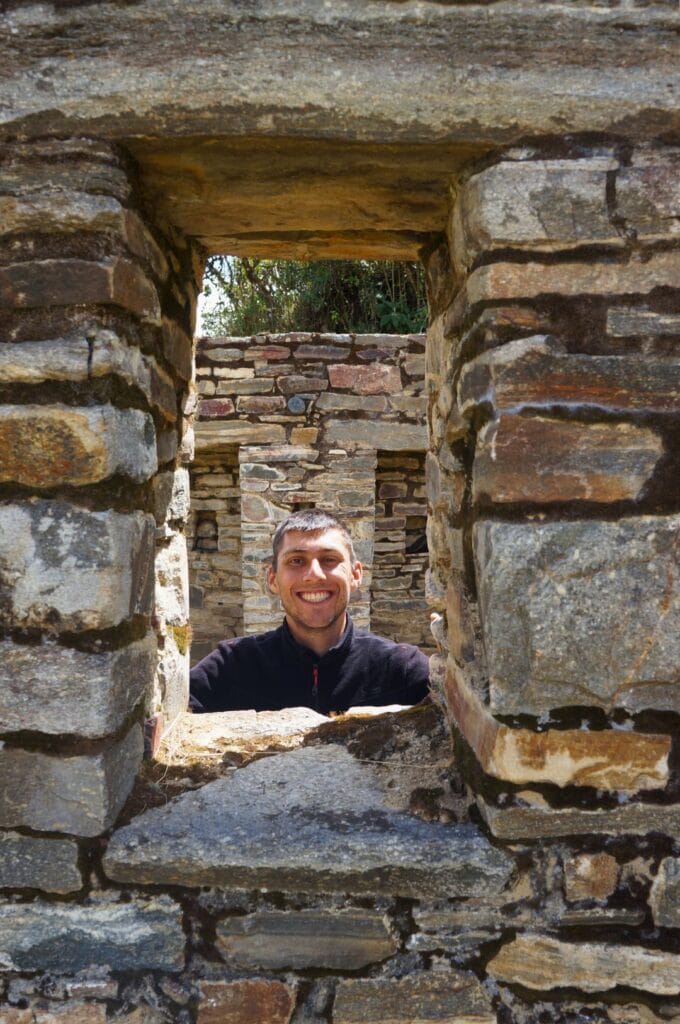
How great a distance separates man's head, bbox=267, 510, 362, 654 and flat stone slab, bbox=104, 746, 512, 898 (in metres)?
1.66

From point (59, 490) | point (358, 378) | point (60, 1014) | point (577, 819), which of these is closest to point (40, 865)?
point (60, 1014)

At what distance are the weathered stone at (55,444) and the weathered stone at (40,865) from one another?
70 cm

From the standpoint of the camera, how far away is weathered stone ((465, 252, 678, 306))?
4.30ft

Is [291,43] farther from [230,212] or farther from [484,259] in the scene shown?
[484,259]

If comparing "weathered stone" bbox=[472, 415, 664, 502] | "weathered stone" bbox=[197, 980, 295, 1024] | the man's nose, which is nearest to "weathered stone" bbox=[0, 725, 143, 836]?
"weathered stone" bbox=[197, 980, 295, 1024]

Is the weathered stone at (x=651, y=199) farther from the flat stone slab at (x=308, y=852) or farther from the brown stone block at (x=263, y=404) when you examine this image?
the brown stone block at (x=263, y=404)

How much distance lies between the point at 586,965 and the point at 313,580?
76.2 inches

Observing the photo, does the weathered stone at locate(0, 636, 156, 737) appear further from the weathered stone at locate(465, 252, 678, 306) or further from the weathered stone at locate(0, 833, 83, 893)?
the weathered stone at locate(465, 252, 678, 306)

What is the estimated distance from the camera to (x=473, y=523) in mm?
1438

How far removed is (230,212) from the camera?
165 cm

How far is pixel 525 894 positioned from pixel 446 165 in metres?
1.44

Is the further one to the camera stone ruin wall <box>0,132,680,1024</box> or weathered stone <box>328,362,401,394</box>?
weathered stone <box>328,362,401,394</box>

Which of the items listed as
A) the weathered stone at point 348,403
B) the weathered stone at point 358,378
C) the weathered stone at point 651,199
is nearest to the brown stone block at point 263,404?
the weathered stone at point 348,403

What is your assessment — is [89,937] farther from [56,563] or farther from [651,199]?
[651,199]
